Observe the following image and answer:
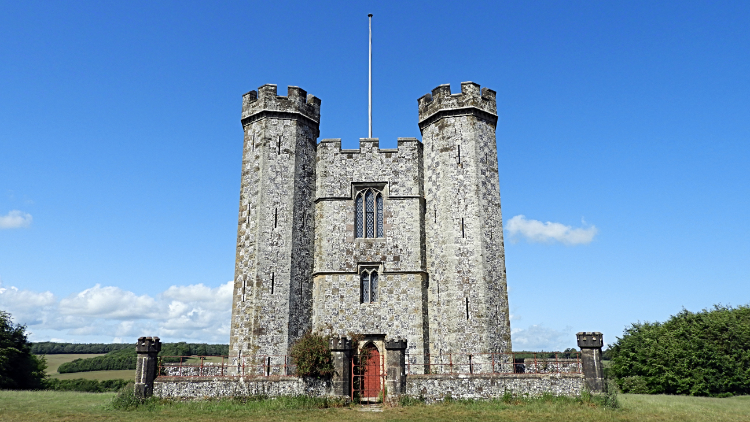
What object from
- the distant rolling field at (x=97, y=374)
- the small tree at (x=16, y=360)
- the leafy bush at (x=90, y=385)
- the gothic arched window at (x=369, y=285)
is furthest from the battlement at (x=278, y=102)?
the distant rolling field at (x=97, y=374)

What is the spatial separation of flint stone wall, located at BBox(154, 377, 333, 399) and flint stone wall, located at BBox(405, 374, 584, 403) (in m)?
3.61

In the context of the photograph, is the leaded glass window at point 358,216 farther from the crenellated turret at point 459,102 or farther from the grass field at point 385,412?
the grass field at point 385,412

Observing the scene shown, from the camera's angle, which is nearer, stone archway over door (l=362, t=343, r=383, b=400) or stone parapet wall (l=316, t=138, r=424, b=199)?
stone archway over door (l=362, t=343, r=383, b=400)

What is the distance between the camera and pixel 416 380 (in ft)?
64.6

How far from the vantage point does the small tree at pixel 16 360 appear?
3366 centimetres

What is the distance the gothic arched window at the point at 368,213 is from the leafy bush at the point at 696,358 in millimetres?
19584

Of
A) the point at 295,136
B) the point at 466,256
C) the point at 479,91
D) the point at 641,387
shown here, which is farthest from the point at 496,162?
the point at 641,387

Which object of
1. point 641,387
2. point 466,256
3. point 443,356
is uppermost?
point 466,256

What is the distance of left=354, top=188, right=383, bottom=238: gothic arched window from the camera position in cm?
2569

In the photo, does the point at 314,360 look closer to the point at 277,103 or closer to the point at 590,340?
the point at 590,340

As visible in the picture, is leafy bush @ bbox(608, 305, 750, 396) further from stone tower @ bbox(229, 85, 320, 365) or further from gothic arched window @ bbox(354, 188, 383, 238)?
stone tower @ bbox(229, 85, 320, 365)

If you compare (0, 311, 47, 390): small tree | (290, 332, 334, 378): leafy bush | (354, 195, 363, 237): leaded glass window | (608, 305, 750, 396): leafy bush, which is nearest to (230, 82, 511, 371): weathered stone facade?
(354, 195, 363, 237): leaded glass window

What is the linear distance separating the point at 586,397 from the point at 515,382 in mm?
2542

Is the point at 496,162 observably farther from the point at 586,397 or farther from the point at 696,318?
the point at 696,318
